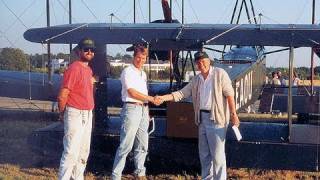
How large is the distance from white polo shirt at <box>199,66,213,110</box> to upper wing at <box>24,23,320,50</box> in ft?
5.50

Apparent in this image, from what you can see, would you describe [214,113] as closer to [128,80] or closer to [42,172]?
[128,80]

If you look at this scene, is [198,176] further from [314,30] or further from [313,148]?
[314,30]

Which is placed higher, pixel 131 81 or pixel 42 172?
pixel 131 81

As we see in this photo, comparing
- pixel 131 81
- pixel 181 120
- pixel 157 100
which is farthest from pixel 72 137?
pixel 181 120

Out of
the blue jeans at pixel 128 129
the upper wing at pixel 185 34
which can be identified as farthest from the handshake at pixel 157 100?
the upper wing at pixel 185 34

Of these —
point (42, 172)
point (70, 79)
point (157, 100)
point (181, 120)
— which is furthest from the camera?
point (42, 172)

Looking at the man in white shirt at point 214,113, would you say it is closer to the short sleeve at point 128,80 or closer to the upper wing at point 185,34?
the short sleeve at point 128,80

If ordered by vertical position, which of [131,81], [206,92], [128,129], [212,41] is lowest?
[128,129]

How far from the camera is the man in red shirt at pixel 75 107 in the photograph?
18.2ft

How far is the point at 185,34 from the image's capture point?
7.93 m

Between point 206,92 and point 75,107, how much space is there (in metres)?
1.48

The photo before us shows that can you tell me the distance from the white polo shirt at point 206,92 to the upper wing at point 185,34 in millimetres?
1677

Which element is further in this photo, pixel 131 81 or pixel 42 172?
pixel 42 172

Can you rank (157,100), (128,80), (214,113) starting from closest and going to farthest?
(214,113) < (128,80) < (157,100)
